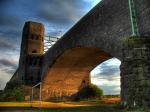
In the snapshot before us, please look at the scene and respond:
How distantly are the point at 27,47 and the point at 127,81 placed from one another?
2972 cm

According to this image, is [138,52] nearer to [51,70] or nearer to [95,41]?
[95,41]

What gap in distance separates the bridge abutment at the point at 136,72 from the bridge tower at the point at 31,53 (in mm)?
26232

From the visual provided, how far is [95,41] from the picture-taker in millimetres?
19719

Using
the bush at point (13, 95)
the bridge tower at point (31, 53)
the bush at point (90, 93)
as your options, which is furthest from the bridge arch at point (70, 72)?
the bridge tower at point (31, 53)

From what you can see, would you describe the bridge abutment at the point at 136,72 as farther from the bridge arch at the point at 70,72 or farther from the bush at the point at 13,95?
the bush at the point at 13,95

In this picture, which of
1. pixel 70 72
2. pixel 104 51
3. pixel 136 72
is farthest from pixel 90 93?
pixel 136 72

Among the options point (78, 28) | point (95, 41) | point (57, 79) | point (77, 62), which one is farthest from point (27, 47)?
point (95, 41)

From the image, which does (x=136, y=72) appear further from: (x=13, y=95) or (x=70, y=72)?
(x=13, y=95)

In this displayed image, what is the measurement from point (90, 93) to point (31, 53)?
34.4ft

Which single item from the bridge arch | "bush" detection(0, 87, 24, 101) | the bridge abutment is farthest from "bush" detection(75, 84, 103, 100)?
the bridge abutment

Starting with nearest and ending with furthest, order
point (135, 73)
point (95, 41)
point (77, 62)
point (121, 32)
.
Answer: point (135, 73)
point (121, 32)
point (95, 41)
point (77, 62)

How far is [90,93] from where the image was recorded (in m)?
33.8

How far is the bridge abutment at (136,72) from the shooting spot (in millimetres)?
10109

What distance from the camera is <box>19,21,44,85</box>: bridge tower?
36.4 meters
